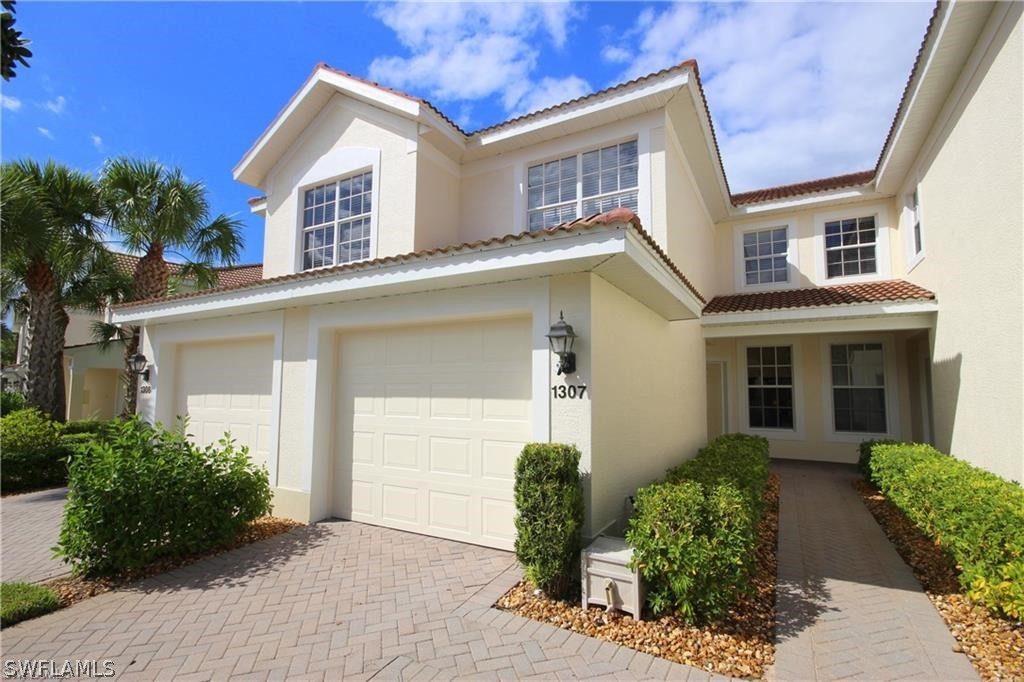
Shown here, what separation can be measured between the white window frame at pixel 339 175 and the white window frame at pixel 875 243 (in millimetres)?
11187

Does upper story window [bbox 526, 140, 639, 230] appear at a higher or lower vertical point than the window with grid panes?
higher

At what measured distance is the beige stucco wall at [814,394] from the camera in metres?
11.7

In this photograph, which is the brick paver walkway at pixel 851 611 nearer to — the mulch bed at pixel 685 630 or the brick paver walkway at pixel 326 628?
the mulch bed at pixel 685 630

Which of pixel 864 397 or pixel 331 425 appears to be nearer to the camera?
pixel 331 425

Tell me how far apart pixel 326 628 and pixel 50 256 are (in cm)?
1270

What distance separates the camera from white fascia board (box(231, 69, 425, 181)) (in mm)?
8581

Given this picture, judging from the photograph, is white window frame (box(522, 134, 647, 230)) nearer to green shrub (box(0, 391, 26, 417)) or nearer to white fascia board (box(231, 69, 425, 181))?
white fascia board (box(231, 69, 425, 181))

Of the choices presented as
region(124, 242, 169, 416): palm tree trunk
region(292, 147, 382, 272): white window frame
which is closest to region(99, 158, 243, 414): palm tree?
region(124, 242, 169, 416): palm tree trunk

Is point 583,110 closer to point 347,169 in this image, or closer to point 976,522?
point 347,169

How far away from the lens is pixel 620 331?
605 centimetres

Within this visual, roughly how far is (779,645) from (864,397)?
35.7ft

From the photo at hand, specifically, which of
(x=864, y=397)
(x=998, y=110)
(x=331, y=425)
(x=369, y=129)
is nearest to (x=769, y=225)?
(x=864, y=397)

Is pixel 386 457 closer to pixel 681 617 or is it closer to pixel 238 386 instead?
pixel 238 386

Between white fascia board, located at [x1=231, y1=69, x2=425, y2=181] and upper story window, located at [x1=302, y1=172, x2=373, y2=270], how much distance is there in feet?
4.50
